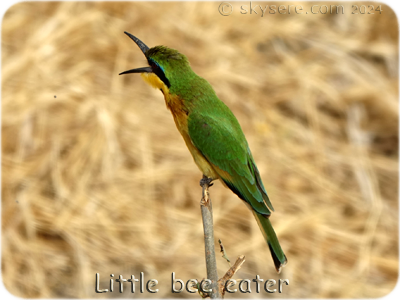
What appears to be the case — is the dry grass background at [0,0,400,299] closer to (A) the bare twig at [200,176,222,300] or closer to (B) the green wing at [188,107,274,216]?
(B) the green wing at [188,107,274,216]

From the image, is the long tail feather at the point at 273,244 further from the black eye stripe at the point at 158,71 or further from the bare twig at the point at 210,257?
the black eye stripe at the point at 158,71

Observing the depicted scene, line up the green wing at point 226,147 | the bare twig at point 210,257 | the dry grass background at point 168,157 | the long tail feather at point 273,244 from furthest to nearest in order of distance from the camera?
the dry grass background at point 168,157
the green wing at point 226,147
the long tail feather at point 273,244
the bare twig at point 210,257

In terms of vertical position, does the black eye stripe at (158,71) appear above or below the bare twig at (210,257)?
above

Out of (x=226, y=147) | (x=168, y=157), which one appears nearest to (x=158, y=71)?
(x=226, y=147)

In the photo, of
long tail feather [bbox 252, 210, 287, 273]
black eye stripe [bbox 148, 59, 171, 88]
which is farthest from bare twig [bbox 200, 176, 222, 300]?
black eye stripe [bbox 148, 59, 171, 88]

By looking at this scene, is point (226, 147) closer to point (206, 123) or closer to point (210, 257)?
point (206, 123)

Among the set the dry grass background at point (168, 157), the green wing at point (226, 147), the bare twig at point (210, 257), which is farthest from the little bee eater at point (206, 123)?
the dry grass background at point (168, 157)

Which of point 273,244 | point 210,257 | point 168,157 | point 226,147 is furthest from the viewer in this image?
point 168,157
